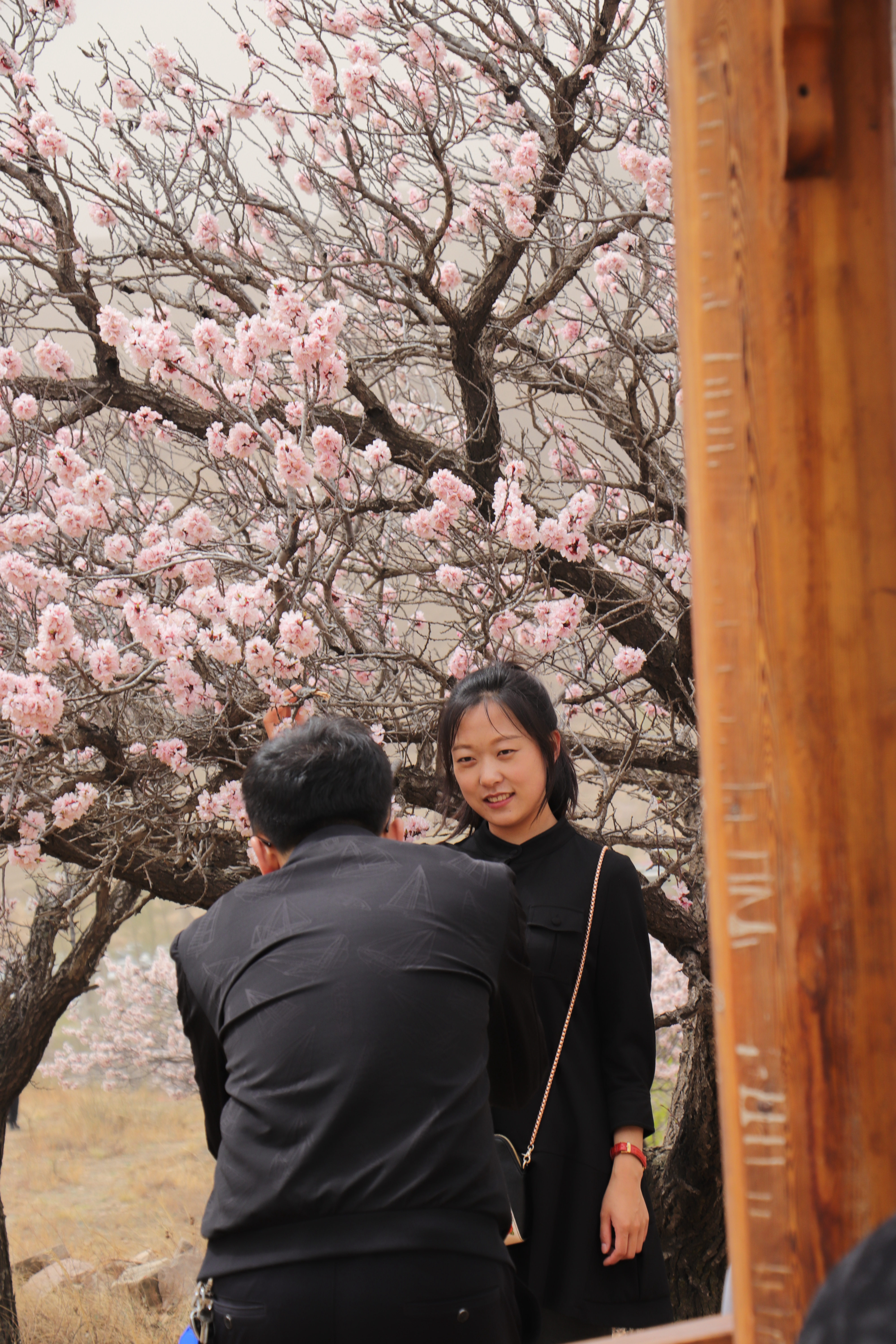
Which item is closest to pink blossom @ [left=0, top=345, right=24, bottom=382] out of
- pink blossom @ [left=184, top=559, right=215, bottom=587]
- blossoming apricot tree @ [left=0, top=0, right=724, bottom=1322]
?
blossoming apricot tree @ [left=0, top=0, right=724, bottom=1322]

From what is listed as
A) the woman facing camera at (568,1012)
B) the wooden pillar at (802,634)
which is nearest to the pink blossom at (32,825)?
the woman facing camera at (568,1012)

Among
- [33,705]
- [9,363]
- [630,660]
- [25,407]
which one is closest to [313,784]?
[33,705]

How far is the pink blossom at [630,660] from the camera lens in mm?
3432

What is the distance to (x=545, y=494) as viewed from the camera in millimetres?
4691

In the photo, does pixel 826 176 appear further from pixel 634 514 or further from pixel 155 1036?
pixel 155 1036

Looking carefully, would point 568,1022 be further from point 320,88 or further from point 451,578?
point 320,88

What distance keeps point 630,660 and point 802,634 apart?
2.51m

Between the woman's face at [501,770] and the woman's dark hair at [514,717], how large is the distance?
0.02 metres

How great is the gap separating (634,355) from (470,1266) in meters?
2.75

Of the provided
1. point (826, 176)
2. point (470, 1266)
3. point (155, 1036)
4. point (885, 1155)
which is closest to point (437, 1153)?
point (470, 1266)

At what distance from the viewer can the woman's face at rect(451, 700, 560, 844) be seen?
208cm

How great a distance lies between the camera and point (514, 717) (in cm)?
209

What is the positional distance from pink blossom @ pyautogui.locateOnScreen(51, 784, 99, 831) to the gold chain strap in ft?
5.99

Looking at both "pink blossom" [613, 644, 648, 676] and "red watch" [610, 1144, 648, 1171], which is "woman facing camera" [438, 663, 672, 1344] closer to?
"red watch" [610, 1144, 648, 1171]
